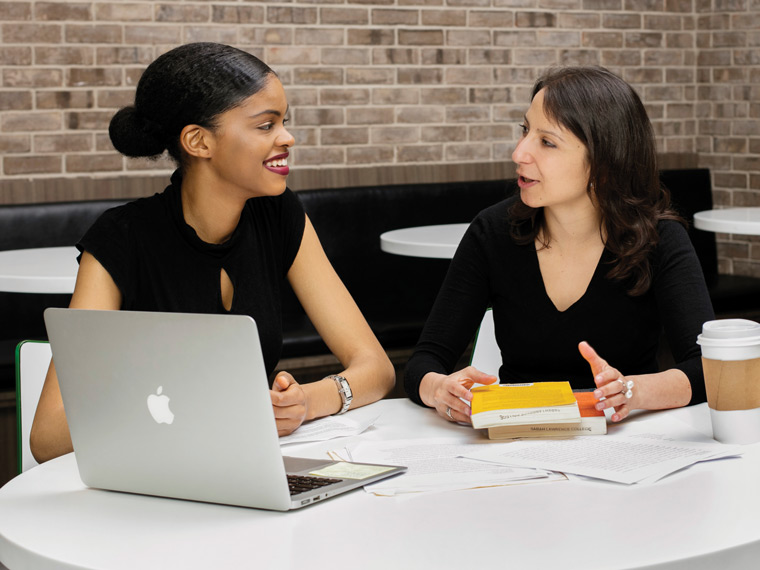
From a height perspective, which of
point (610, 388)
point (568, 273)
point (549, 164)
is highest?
point (549, 164)

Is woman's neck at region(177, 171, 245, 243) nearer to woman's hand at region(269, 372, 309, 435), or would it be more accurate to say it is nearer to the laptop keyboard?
woman's hand at region(269, 372, 309, 435)

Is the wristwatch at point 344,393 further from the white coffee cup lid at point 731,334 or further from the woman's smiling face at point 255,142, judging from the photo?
the white coffee cup lid at point 731,334

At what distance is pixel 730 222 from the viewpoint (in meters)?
3.35

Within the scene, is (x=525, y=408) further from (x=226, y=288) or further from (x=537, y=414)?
(x=226, y=288)

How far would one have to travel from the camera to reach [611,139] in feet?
6.08

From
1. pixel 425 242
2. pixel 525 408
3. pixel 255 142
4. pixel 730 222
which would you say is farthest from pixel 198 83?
pixel 730 222

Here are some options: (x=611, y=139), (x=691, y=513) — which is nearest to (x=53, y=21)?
(x=611, y=139)

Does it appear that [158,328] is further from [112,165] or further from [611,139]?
[112,165]

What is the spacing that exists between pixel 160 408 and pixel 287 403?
0.35 m

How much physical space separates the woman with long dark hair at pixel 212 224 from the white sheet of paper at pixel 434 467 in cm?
28

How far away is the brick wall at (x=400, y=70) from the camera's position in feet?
12.3

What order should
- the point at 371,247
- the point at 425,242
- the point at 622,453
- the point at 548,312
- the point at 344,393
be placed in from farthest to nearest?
the point at 371,247 → the point at 425,242 → the point at 548,312 → the point at 344,393 → the point at 622,453

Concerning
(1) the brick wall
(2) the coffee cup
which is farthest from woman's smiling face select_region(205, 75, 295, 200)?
(1) the brick wall

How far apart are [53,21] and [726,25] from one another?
10.1 ft
